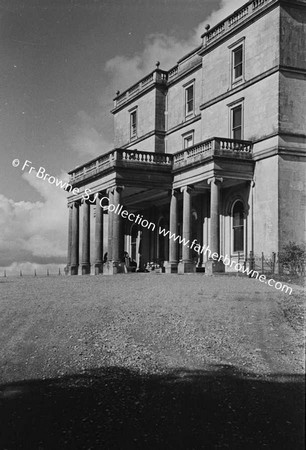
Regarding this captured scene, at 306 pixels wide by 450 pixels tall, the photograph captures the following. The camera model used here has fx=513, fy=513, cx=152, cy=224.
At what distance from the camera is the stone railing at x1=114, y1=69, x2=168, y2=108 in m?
33.4

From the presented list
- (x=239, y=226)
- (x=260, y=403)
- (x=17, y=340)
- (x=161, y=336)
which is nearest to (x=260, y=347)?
(x=260, y=403)

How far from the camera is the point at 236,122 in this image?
85.6 ft

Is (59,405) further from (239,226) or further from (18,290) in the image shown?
(239,226)

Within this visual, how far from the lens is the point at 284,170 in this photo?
22375 mm

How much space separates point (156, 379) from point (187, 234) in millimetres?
18872

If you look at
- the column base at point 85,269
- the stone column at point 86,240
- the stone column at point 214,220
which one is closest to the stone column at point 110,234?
the column base at point 85,269

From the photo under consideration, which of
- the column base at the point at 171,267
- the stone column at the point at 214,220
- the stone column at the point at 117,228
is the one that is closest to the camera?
the stone column at the point at 214,220

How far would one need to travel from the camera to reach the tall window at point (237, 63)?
2569 centimetres

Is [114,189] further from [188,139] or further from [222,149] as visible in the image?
[188,139]

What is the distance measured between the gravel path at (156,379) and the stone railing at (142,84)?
25.5 meters

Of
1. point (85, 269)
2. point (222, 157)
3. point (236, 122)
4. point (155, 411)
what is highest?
point (236, 122)

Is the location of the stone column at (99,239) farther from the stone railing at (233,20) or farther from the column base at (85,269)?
the stone railing at (233,20)

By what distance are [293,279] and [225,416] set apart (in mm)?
11805

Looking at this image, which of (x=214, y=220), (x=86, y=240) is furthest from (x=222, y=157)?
(x=86, y=240)
